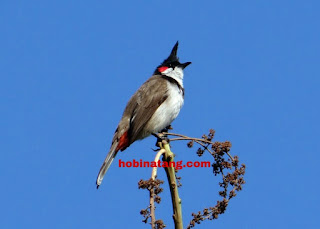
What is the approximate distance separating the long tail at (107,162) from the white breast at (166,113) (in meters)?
0.48

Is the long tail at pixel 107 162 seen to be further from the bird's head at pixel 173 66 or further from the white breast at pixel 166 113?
the bird's head at pixel 173 66

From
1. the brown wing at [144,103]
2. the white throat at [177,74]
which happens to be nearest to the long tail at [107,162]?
the brown wing at [144,103]

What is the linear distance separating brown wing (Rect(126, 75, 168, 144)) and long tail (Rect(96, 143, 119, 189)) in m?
0.23

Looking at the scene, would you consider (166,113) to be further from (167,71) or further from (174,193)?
(174,193)

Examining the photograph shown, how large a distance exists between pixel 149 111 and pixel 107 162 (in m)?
0.80

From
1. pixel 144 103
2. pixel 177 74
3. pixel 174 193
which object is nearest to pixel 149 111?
pixel 144 103

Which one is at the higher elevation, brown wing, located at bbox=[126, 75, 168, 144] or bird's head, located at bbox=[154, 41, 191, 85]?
bird's head, located at bbox=[154, 41, 191, 85]

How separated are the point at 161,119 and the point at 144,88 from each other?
46 centimetres

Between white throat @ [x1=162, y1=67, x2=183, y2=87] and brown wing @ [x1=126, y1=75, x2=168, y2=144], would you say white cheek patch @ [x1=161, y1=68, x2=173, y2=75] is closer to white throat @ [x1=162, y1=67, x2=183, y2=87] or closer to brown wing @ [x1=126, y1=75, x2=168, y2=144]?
white throat @ [x1=162, y1=67, x2=183, y2=87]

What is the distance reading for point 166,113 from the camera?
192 inches

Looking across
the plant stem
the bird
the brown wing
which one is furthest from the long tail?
the plant stem

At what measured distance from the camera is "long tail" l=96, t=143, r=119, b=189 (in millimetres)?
4075

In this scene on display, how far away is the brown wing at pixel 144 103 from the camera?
188 inches

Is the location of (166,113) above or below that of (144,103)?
below
